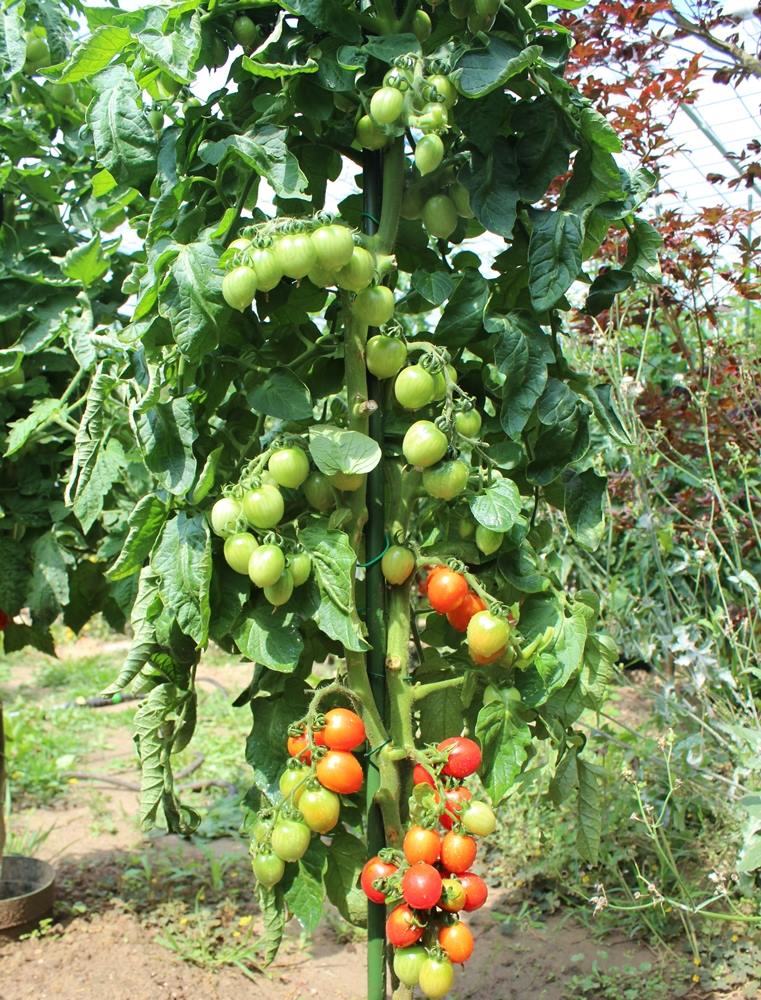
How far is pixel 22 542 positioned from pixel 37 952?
104cm

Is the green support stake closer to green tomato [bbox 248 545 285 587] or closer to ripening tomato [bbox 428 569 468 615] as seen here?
ripening tomato [bbox 428 569 468 615]

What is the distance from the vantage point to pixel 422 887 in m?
1.22

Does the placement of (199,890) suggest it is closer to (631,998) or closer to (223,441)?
(631,998)

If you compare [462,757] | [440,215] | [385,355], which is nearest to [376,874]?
[462,757]

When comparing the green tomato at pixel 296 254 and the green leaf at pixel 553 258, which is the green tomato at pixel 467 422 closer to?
the green leaf at pixel 553 258

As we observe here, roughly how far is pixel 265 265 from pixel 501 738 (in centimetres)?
73

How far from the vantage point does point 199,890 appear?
9.11 feet

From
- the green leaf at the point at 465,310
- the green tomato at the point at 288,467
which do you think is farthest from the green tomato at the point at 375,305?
the green tomato at the point at 288,467

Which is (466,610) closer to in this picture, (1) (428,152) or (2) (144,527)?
(2) (144,527)

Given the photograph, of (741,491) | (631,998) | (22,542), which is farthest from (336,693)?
(741,491)

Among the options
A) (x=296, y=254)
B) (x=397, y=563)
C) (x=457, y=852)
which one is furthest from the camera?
(x=397, y=563)

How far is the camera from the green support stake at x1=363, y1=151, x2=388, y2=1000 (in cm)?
142

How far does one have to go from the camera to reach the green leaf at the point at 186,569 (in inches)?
51.5

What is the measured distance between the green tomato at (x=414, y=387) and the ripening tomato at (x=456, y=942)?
710 millimetres
